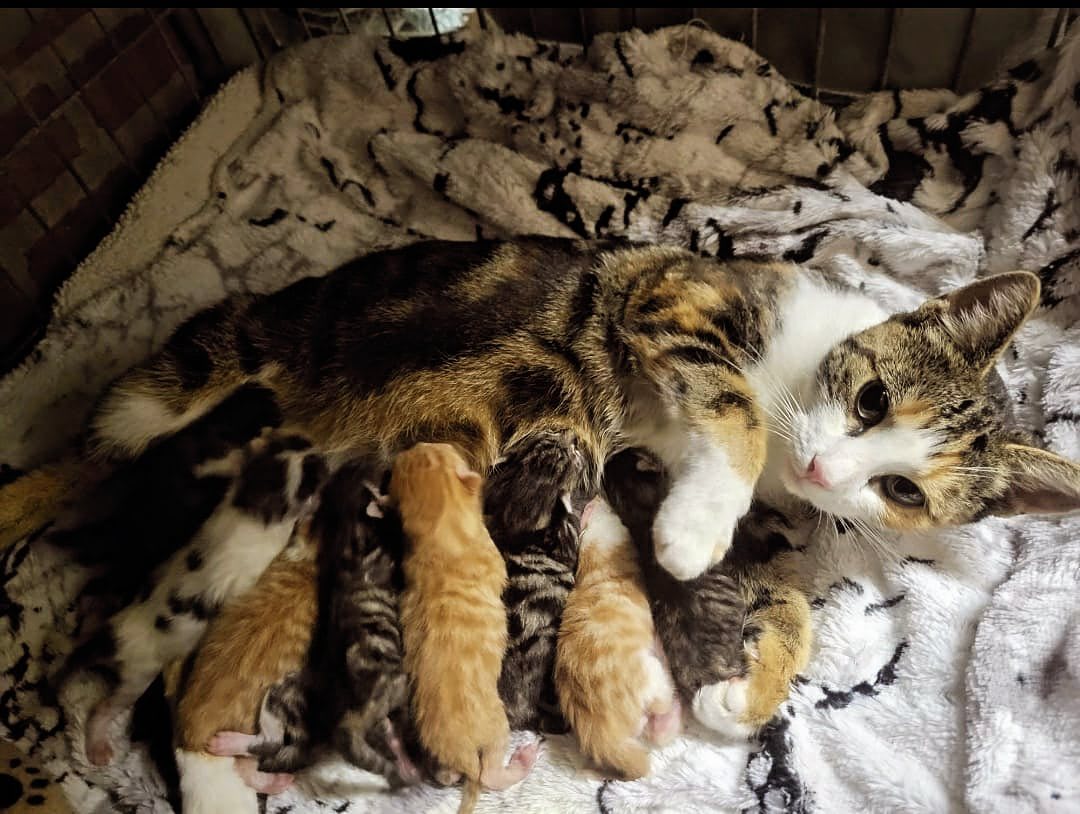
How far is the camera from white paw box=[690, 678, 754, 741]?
1242 millimetres

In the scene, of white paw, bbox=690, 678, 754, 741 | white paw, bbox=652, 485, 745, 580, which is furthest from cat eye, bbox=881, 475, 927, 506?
white paw, bbox=690, 678, 754, 741

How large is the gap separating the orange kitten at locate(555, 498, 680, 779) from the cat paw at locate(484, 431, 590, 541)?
14cm

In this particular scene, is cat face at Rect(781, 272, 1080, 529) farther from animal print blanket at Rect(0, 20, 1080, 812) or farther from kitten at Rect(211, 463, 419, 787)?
kitten at Rect(211, 463, 419, 787)

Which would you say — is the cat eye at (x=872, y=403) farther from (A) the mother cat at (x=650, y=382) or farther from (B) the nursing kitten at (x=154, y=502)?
(B) the nursing kitten at (x=154, y=502)

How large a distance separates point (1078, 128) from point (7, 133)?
2079 millimetres

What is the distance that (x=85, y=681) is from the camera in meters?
1.30

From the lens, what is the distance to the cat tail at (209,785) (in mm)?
1205

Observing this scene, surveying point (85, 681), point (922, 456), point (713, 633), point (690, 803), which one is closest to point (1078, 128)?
point (922, 456)

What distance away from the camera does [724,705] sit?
1243 mm

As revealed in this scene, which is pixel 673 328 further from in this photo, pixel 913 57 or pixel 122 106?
pixel 122 106

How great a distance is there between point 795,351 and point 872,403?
0.57ft

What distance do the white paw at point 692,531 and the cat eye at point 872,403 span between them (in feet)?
0.75

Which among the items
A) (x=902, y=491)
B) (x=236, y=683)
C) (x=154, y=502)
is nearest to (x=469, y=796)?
(x=236, y=683)

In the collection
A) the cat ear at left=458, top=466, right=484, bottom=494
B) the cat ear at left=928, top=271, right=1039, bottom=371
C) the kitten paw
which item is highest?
the cat ear at left=928, top=271, right=1039, bottom=371
